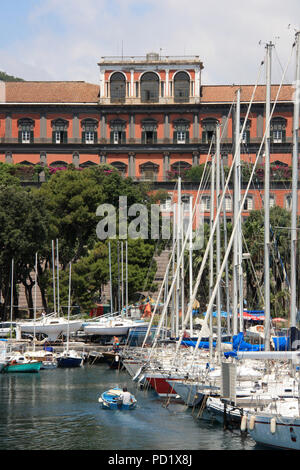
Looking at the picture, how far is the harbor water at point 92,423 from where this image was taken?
37344mm

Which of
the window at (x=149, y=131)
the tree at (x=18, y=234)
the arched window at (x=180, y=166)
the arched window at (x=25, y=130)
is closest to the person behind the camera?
the tree at (x=18, y=234)

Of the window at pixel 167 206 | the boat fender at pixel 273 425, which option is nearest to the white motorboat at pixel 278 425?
the boat fender at pixel 273 425

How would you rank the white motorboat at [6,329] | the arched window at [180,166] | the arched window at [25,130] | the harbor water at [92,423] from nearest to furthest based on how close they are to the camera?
1. the harbor water at [92,423]
2. the white motorboat at [6,329]
3. the arched window at [180,166]
4. the arched window at [25,130]

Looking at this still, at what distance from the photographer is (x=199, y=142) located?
420 ft

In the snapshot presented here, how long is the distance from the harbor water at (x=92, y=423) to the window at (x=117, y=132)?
74.8 m

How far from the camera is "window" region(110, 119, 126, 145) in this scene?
12888cm

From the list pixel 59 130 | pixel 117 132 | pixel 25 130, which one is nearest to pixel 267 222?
pixel 117 132

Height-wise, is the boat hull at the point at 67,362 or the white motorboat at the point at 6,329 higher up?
the white motorboat at the point at 6,329

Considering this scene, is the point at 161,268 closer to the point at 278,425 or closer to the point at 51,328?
the point at 51,328

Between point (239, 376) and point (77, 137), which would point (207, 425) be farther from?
point (77, 137)

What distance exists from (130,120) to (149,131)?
3.14 meters

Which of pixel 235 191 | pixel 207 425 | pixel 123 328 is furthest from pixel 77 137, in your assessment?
pixel 207 425

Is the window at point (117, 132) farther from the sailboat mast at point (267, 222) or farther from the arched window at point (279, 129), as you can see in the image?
the sailboat mast at point (267, 222)
